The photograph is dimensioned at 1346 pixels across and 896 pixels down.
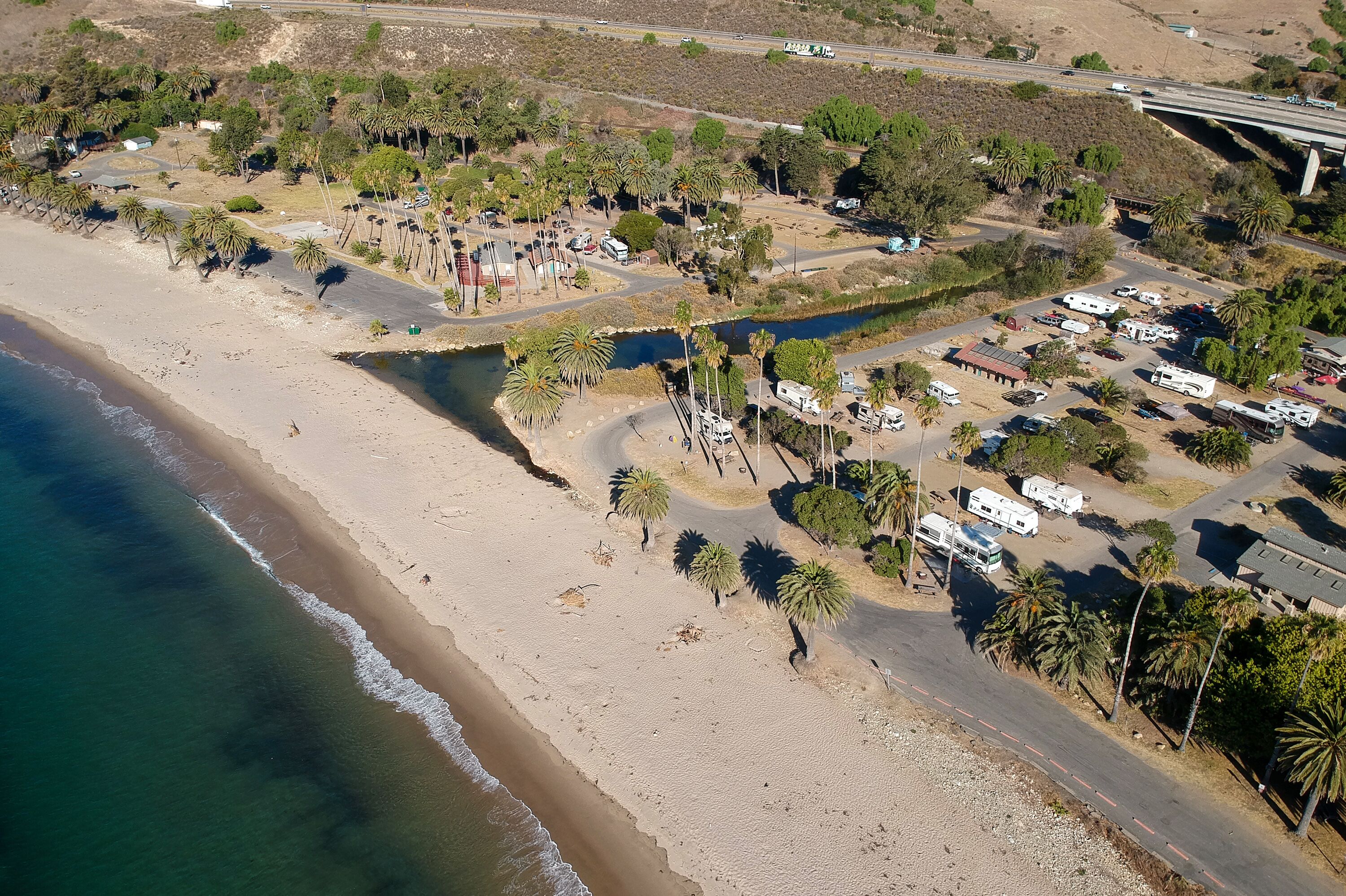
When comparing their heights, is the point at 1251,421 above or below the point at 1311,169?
below

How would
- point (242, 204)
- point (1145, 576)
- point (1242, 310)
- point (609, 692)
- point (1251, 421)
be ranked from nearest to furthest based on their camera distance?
point (1145, 576), point (609, 692), point (1251, 421), point (1242, 310), point (242, 204)

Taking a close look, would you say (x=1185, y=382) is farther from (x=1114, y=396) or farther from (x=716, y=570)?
(x=716, y=570)

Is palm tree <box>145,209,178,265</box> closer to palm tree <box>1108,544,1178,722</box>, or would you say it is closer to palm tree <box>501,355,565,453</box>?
palm tree <box>501,355,565,453</box>

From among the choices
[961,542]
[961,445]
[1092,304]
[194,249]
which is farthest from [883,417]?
[194,249]

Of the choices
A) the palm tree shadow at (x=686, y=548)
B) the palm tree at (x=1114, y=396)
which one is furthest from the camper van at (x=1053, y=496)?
the palm tree shadow at (x=686, y=548)

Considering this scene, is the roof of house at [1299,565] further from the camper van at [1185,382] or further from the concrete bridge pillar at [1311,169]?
the concrete bridge pillar at [1311,169]

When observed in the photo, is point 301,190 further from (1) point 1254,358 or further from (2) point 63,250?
(1) point 1254,358

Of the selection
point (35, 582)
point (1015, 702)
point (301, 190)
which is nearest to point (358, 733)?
point (35, 582)
